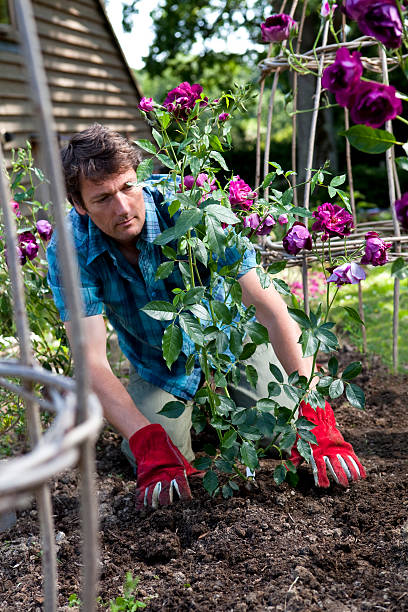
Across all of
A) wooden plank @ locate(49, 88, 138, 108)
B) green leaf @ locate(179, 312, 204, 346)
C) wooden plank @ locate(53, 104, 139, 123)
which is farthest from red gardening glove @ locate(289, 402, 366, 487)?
wooden plank @ locate(49, 88, 138, 108)

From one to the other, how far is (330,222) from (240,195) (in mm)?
250

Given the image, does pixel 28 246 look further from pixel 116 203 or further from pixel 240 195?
pixel 240 195

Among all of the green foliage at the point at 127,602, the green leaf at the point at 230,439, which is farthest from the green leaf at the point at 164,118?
the green foliage at the point at 127,602

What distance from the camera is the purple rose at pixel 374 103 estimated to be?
97 cm

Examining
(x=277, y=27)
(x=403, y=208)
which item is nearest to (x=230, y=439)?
(x=403, y=208)

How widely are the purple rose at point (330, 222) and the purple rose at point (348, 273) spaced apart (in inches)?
5.3

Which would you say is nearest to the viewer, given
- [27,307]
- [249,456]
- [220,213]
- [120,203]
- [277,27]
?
[220,213]

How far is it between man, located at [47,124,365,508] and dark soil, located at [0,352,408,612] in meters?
0.10

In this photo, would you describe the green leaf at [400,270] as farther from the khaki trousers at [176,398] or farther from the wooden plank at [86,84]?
the wooden plank at [86,84]

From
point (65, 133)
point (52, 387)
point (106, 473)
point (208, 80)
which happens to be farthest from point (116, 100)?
point (52, 387)

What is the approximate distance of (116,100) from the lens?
6609 mm

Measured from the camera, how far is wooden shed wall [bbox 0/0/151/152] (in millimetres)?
4973

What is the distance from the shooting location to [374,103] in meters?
0.97

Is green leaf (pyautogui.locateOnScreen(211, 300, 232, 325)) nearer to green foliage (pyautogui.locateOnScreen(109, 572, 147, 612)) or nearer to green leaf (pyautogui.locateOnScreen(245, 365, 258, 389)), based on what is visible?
green leaf (pyautogui.locateOnScreen(245, 365, 258, 389))
